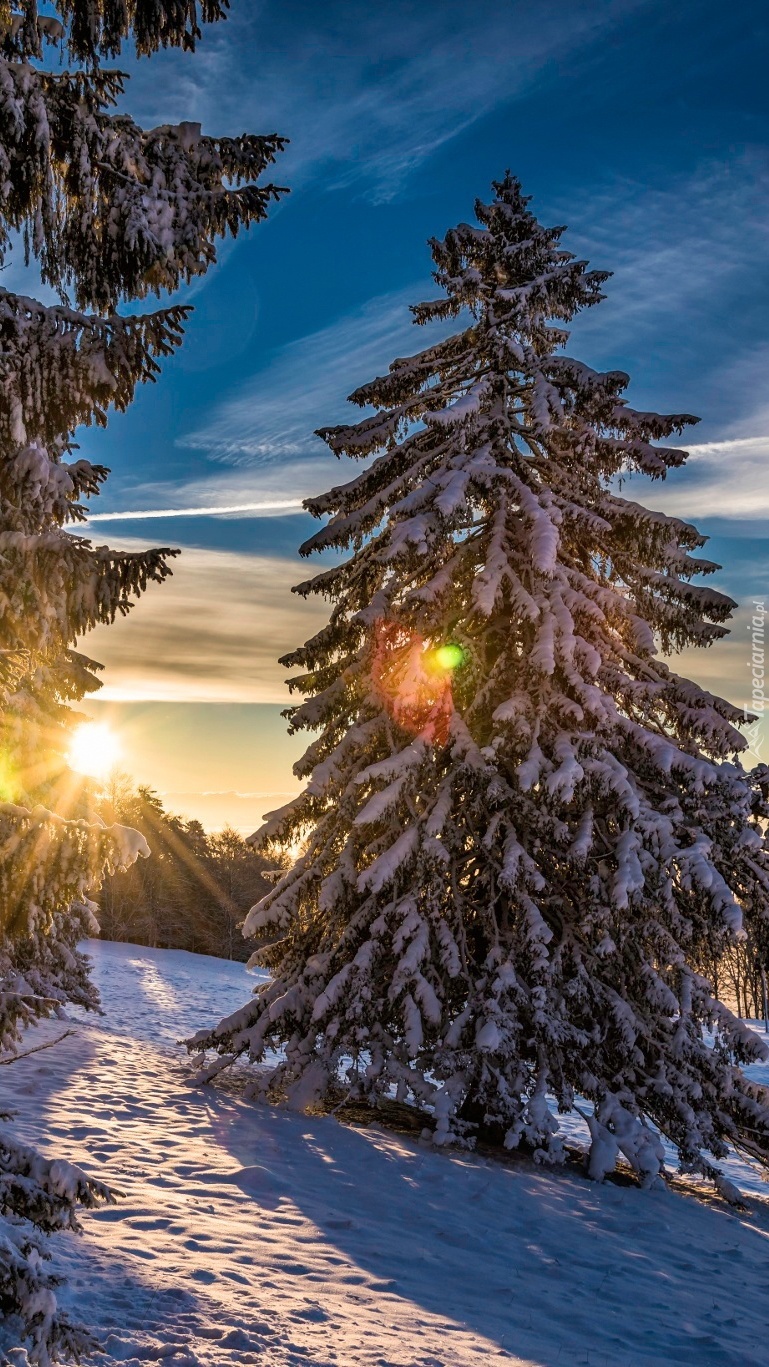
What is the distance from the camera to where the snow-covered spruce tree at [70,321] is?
3.98 meters

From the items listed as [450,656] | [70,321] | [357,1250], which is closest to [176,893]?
[450,656]

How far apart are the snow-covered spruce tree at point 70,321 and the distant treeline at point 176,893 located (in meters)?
44.9

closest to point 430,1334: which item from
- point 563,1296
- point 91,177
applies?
point 563,1296

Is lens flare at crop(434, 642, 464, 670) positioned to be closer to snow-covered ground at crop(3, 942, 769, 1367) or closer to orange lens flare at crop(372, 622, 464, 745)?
orange lens flare at crop(372, 622, 464, 745)

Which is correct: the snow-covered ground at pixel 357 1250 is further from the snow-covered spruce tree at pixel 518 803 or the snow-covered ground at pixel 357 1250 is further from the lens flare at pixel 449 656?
the lens flare at pixel 449 656

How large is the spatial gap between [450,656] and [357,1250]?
6.31 meters

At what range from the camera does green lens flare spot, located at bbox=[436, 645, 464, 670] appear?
10.3 m

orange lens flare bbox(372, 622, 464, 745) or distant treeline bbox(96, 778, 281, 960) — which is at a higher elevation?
orange lens flare bbox(372, 622, 464, 745)

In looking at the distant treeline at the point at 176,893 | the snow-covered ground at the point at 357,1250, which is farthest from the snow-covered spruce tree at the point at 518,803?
the distant treeline at the point at 176,893

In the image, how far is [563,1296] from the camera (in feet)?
18.5

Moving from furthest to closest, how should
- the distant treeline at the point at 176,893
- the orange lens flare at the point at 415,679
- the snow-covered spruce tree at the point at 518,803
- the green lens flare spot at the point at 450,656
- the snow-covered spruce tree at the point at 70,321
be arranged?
1. the distant treeline at the point at 176,893
2. the green lens flare spot at the point at 450,656
3. the orange lens flare at the point at 415,679
4. the snow-covered spruce tree at the point at 518,803
5. the snow-covered spruce tree at the point at 70,321

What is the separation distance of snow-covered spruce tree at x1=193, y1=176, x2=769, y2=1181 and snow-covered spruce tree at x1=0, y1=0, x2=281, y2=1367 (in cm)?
482

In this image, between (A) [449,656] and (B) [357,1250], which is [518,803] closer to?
(A) [449,656]

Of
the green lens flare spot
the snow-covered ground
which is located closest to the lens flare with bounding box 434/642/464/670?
→ the green lens flare spot
